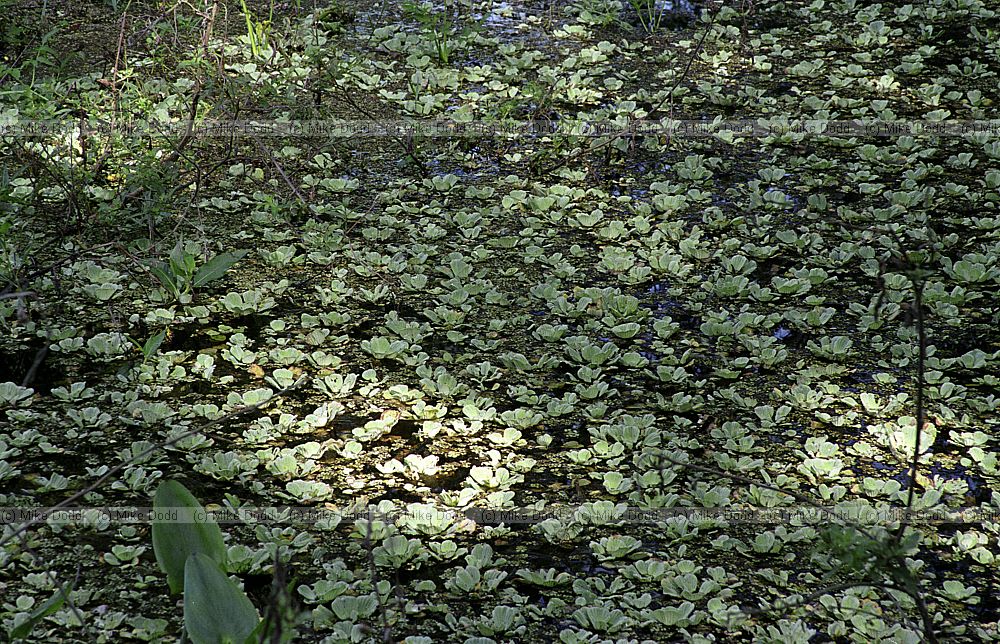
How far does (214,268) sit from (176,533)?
1088mm

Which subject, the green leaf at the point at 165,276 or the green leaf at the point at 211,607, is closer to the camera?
the green leaf at the point at 211,607

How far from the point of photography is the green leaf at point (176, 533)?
1.63m

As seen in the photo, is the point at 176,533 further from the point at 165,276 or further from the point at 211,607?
the point at 165,276

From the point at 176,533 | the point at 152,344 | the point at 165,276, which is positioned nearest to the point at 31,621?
the point at 176,533

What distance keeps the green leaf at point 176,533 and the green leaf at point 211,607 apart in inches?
6.8

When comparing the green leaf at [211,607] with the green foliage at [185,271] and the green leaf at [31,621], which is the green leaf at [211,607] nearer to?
the green leaf at [31,621]

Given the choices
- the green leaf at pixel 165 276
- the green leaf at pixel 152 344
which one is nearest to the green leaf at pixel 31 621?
the green leaf at pixel 152 344

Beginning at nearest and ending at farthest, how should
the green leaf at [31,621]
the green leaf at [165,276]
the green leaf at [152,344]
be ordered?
1. the green leaf at [31,621]
2. the green leaf at [152,344]
3. the green leaf at [165,276]

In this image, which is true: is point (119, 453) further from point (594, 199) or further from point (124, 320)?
point (594, 199)

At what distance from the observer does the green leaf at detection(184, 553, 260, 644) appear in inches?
57.0

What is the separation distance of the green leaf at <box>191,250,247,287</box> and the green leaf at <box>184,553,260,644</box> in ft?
4.03

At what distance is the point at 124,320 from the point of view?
2.44 m

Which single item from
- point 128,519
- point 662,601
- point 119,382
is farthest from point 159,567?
point 662,601

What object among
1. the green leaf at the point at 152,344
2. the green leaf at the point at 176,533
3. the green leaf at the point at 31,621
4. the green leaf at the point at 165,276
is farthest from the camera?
the green leaf at the point at 165,276
